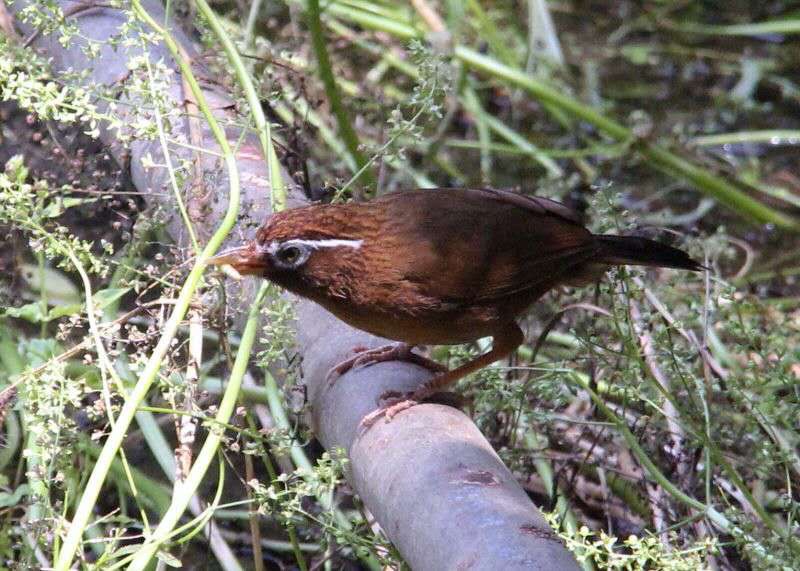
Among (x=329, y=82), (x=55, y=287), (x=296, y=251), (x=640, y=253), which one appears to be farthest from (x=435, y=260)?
(x=55, y=287)

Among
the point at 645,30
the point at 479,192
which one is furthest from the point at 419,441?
the point at 645,30

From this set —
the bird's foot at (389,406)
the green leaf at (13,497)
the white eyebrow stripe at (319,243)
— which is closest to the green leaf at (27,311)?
the green leaf at (13,497)

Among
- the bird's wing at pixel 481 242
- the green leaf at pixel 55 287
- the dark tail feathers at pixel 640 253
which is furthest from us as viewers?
the green leaf at pixel 55 287

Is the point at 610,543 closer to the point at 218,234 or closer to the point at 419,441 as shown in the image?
the point at 419,441

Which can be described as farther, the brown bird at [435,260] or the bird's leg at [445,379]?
the brown bird at [435,260]

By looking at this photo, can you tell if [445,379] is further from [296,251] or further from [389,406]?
[296,251]

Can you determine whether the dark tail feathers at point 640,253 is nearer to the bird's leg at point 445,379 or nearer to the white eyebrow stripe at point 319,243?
the bird's leg at point 445,379

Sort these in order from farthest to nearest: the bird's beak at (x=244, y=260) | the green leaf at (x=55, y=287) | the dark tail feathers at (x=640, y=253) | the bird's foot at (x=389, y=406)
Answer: the green leaf at (x=55, y=287) → the dark tail feathers at (x=640, y=253) → the bird's beak at (x=244, y=260) → the bird's foot at (x=389, y=406)

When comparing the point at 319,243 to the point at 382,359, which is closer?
the point at 319,243
